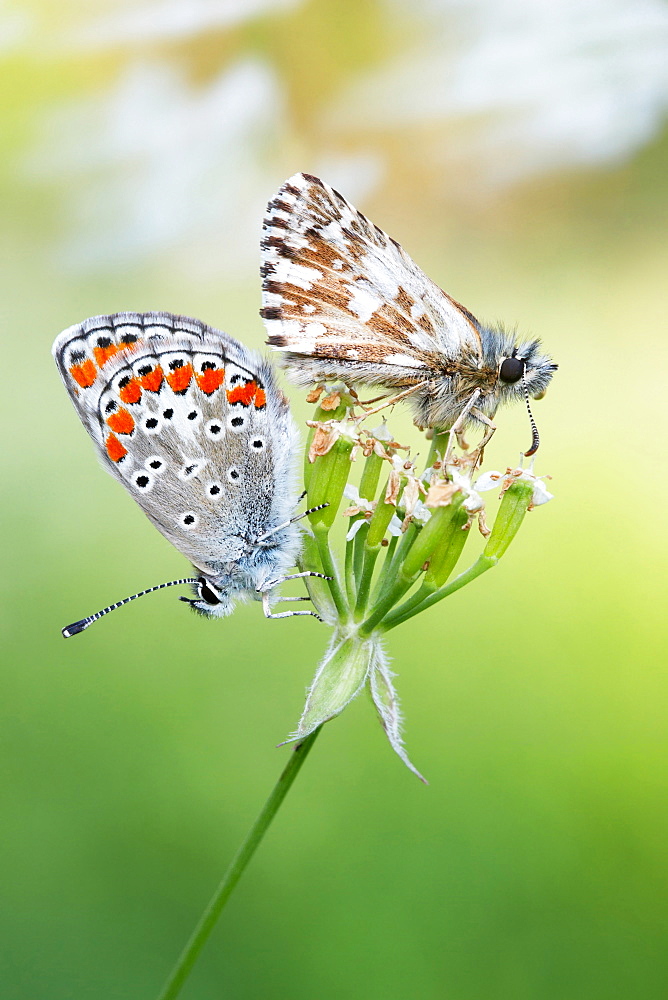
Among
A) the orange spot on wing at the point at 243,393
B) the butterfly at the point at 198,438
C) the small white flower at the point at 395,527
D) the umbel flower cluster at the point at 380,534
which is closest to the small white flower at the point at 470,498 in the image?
the umbel flower cluster at the point at 380,534

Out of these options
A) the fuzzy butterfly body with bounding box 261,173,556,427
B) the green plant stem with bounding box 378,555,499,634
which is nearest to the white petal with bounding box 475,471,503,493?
the green plant stem with bounding box 378,555,499,634

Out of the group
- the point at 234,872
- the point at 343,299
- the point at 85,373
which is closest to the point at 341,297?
the point at 343,299

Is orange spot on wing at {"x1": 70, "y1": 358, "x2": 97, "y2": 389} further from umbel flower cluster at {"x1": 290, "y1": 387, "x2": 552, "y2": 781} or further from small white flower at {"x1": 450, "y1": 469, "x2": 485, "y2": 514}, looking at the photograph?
small white flower at {"x1": 450, "y1": 469, "x2": 485, "y2": 514}

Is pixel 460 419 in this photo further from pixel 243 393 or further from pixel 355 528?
pixel 243 393

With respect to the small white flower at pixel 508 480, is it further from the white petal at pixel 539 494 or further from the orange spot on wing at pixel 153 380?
the orange spot on wing at pixel 153 380

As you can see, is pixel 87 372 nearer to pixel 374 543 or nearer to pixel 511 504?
pixel 374 543
